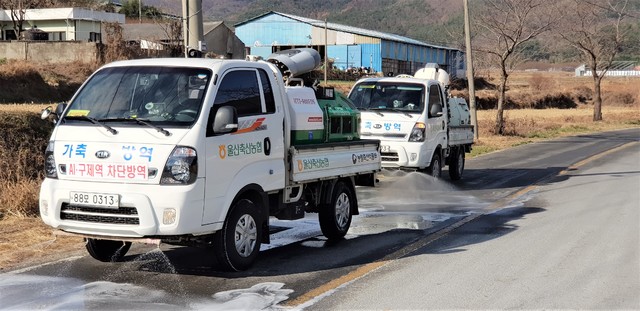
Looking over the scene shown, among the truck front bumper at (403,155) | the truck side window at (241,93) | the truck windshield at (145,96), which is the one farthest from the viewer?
the truck front bumper at (403,155)

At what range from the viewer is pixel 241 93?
8.43 metres

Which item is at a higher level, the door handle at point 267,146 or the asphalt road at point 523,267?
the door handle at point 267,146

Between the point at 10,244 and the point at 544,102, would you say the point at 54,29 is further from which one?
the point at 10,244

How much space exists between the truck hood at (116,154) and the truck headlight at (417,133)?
878cm

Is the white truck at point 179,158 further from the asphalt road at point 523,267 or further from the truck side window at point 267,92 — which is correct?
the asphalt road at point 523,267

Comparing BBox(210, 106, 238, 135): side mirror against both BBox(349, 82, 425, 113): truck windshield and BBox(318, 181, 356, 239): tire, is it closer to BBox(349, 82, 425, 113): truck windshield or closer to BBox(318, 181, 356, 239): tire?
BBox(318, 181, 356, 239): tire

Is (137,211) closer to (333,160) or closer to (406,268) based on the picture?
(406,268)

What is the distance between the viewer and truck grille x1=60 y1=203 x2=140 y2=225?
24.1 ft

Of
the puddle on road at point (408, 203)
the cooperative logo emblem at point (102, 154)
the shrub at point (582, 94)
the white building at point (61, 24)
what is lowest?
the puddle on road at point (408, 203)

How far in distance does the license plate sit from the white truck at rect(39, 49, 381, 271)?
1 cm

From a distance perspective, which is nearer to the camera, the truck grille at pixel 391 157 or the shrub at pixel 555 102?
the truck grille at pixel 391 157

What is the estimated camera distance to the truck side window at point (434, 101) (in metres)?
16.0

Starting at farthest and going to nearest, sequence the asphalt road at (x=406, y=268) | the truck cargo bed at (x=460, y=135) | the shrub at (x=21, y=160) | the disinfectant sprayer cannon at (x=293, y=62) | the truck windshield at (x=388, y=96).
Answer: the truck cargo bed at (x=460, y=135) → the truck windshield at (x=388, y=96) → the shrub at (x=21, y=160) → the disinfectant sprayer cannon at (x=293, y=62) → the asphalt road at (x=406, y=268)

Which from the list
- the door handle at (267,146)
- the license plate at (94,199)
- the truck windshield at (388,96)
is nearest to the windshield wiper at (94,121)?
the license plate at (94,199)
